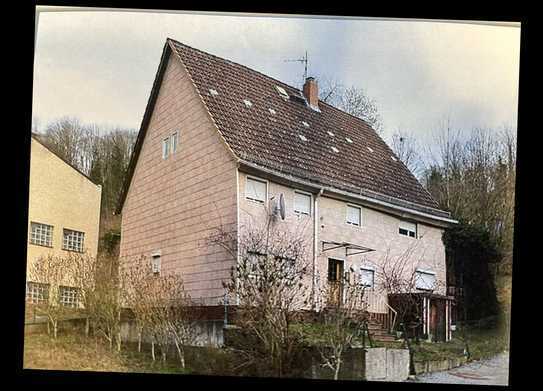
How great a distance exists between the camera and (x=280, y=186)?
6.03m

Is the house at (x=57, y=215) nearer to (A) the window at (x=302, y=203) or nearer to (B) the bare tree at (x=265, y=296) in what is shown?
(B) the bare tree at (x=265, y=296)

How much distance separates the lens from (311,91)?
6.11 m

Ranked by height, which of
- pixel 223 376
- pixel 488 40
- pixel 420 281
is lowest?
pixel 223 376

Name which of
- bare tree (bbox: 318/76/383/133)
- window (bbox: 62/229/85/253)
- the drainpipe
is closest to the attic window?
bare tree (bbox: 318/76/383/133)

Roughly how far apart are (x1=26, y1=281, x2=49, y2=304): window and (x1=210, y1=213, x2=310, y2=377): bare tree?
1.26 m

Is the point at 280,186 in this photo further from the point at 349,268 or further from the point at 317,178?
the point at 349,268

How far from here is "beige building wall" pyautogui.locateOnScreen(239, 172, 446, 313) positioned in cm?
598

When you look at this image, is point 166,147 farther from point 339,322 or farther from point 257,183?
point 339,322

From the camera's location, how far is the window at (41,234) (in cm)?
603

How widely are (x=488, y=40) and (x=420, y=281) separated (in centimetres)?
179

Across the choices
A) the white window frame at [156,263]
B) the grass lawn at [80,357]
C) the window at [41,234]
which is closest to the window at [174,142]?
the white window frame at [156,263]

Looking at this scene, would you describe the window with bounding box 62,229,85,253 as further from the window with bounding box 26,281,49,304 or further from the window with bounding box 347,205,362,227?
the window with bounding box 347,205,362,227

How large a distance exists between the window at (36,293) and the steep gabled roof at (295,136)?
0.80 meters
